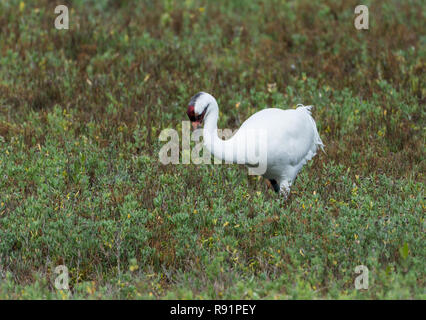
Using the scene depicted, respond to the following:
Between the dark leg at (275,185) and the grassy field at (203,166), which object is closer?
the grassy field at (203,166)

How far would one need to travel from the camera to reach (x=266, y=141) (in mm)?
6223

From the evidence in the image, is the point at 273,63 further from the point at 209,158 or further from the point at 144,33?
the point at 209,158

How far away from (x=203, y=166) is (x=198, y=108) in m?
1.44

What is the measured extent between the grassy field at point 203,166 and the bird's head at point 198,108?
2.78ft

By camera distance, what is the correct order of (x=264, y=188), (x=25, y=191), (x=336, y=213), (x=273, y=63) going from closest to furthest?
(x=336, y=213) → (x=25, y=191) → (x=264, y=188) → (x=273, y=63)

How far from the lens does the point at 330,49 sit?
10.2 m

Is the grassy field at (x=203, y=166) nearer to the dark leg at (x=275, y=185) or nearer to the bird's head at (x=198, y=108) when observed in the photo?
the dark leg at (x=275, y=185)

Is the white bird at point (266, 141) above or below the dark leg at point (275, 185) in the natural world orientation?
above

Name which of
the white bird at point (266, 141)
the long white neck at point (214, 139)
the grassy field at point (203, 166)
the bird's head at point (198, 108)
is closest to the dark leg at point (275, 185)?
the white bird at point (266, 141)

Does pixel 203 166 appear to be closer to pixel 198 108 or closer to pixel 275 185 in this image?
pixel 275 185

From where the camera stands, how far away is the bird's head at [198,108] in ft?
19.3

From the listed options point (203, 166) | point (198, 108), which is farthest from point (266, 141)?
point (203, 166)

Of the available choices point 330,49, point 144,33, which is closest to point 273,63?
point 330,49
